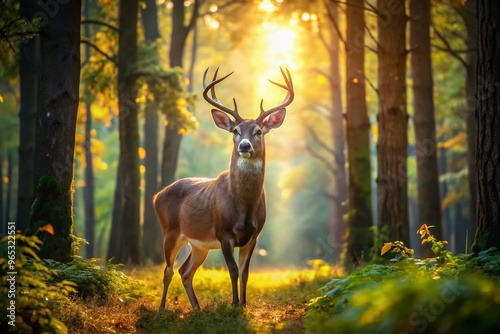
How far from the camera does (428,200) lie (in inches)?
664

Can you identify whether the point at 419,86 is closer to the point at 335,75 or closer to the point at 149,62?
the point at 149,62

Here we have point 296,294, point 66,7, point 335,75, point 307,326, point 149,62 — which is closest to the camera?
point 307,326

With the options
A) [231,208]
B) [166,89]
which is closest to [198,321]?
[231,208]

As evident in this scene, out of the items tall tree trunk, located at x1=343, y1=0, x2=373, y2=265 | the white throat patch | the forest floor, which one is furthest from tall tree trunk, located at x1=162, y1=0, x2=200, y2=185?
the white throat patch

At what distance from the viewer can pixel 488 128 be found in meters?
8.61

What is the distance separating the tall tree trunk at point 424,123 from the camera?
55.4 feet

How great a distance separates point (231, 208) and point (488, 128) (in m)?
3.84

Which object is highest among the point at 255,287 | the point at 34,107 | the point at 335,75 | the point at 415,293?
the point at 335,75

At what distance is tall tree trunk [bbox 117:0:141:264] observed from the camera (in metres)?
16.1

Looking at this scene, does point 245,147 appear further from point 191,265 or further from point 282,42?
point 282,42

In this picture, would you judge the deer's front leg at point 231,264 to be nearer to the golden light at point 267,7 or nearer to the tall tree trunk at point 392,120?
the tall tree trunk at point 392,120

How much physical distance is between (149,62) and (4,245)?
9.87m

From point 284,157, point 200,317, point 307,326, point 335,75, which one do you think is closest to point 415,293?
point 307,326

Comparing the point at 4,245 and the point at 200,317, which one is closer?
the point at 4,245
